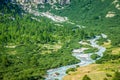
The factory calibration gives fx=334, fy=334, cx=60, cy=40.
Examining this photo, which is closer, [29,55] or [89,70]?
[89,70]

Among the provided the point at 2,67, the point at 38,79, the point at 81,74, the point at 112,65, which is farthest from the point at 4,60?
the point at 112,65

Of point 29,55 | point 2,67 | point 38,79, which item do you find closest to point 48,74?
point 38,79

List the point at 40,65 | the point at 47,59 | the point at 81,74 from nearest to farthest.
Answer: the point at 81,74, the point at 40,65, the point at 47,59

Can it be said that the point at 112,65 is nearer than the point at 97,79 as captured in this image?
No

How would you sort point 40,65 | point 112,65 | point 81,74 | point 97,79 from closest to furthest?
point 97,79 → point 81,74 → point 112,65 → point 40,65

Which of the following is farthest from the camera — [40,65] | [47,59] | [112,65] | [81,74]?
[47,59]

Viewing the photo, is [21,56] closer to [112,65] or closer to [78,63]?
[78,63]

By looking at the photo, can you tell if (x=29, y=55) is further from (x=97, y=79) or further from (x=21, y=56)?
(x=97, y=79)

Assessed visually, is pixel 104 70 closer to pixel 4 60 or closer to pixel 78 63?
pixel 78 63
